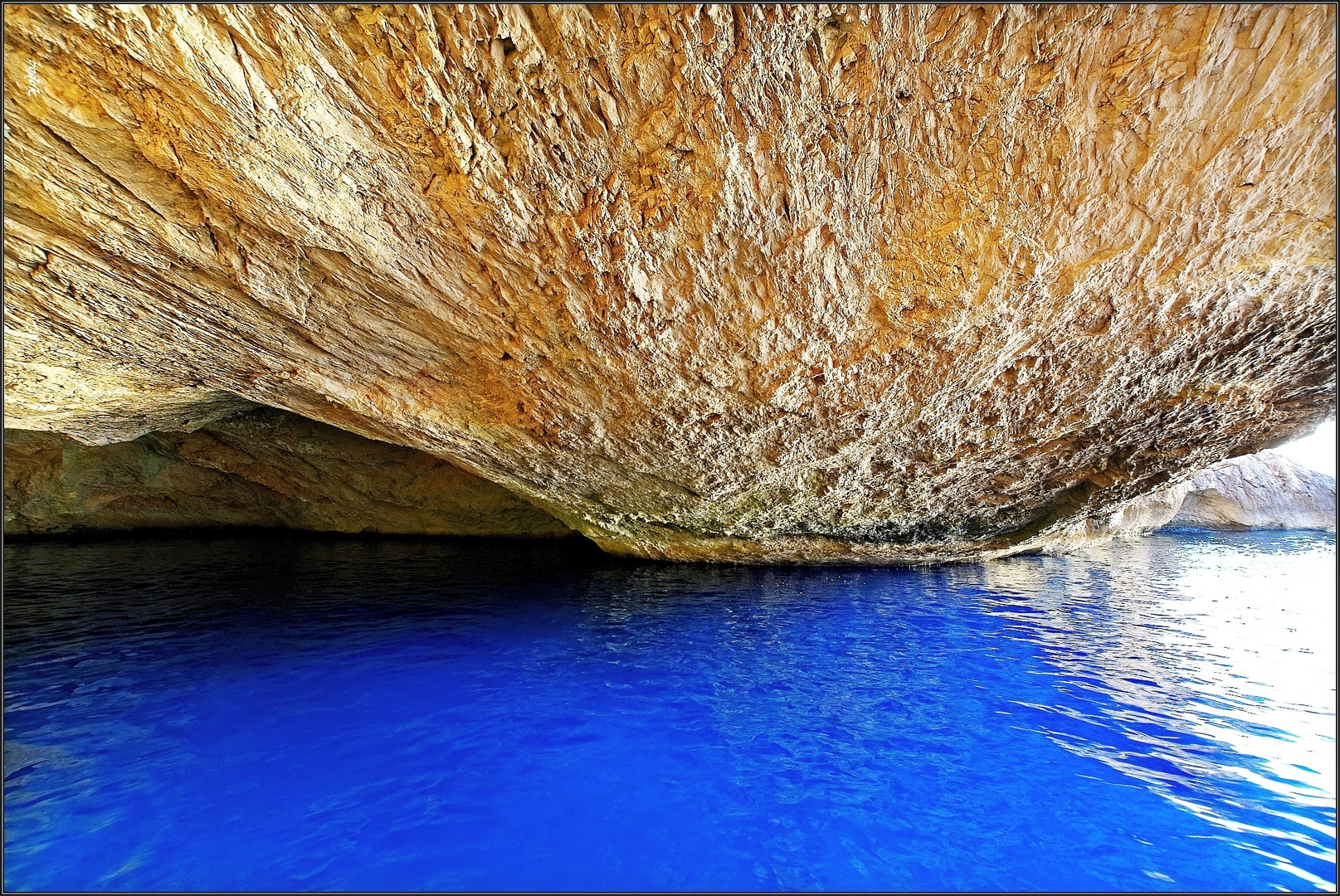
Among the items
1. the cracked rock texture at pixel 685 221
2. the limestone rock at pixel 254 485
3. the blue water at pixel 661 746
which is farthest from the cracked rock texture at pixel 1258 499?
the limestone rock at pixel 254 485

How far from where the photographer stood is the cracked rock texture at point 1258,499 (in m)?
23.9

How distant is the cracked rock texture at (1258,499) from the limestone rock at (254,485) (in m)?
28.0

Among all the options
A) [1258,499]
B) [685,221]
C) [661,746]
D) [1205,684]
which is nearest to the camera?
[661,746]

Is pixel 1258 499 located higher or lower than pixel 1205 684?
higher

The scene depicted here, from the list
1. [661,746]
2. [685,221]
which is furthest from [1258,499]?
[661,746]

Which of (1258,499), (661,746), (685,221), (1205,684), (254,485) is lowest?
(661,746)

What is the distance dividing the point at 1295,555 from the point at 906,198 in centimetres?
1826

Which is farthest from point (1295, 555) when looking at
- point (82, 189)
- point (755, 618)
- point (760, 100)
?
point (82, 189)

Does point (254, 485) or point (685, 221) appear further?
point (254, 485)

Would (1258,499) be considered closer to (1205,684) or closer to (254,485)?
(1205,684)

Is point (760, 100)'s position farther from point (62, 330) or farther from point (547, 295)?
point (62, 330)

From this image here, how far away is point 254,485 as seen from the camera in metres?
14.6

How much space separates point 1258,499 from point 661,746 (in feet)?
109

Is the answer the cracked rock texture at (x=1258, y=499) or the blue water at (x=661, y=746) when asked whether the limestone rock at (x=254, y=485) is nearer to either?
the blue water at (x=661, y=746)
